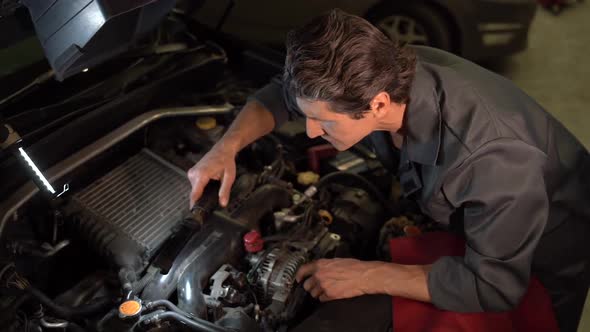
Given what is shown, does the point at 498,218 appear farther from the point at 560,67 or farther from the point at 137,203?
the point at 560,67

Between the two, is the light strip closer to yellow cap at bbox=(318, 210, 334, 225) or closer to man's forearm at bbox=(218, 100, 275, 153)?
man's forearm at bbox=(218, 100, 275, 153)

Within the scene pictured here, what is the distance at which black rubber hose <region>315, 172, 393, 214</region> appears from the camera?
192 centimetres

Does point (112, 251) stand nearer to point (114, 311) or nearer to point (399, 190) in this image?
point (114, 311)

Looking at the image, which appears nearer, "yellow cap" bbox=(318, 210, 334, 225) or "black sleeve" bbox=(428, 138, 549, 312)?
"black sleeve" bbox=(428, 138, 549, 312)

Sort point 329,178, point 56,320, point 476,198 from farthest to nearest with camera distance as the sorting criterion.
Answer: point 329,178 < point 56,320 < point 476,198

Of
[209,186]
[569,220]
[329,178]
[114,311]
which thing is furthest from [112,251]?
[569,220]

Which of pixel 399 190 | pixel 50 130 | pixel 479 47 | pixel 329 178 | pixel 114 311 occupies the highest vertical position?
pixel 50 130

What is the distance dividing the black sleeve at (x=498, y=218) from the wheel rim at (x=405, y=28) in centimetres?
207

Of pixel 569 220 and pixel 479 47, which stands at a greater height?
pixel 569 220

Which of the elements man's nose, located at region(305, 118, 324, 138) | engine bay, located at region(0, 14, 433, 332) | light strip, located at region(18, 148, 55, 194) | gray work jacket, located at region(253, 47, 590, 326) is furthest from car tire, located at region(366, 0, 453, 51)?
light strip, located at region(18, 148, 55, 194)

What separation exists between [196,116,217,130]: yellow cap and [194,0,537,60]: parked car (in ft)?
3.62

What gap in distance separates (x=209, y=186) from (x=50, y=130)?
0.54 m

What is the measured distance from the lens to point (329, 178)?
6.37 ft

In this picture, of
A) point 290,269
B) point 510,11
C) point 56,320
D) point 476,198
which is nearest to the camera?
point 476,198
